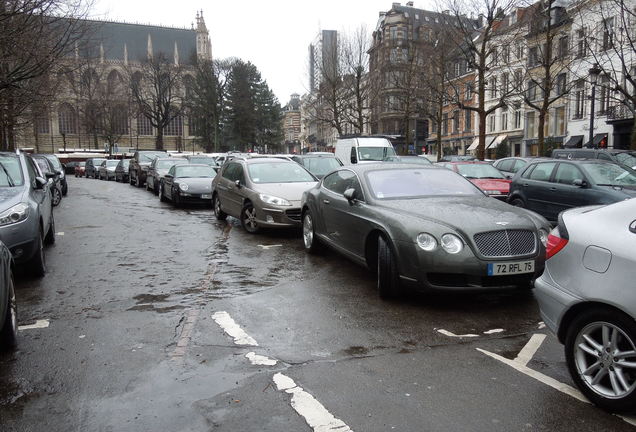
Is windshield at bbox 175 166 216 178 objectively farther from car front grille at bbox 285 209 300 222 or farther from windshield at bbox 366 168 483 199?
windshield at bbox 366 168 483 199

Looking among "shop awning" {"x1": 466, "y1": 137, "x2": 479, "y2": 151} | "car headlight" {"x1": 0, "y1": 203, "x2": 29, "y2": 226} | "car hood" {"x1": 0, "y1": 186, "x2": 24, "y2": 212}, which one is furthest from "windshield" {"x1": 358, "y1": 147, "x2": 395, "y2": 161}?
"shop awning" {"x1": 466, "y1": 137, "x2": 479, "y2": 151}

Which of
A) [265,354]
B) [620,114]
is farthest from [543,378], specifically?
[620,114]

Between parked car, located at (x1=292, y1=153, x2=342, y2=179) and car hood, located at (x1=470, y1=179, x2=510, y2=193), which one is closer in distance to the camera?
car hood, located at (x1=470, y1=179, x2=510, y2=193)

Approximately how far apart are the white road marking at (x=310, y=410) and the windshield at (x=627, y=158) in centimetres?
1621

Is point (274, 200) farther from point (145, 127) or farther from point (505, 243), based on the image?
point (145, 127)

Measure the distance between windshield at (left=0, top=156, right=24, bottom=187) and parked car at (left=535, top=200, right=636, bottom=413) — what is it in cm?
703

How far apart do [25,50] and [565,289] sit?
46.0ft

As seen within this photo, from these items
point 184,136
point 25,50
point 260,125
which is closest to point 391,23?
point 260,125

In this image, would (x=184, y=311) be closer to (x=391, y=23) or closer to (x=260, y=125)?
(x=391, y=23)

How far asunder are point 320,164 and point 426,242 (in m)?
13.6

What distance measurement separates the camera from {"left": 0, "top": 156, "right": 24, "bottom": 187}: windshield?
7328 mm

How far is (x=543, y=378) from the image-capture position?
150 inches

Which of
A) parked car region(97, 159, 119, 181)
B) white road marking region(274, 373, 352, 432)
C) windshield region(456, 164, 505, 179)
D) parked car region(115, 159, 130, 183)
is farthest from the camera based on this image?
parked car region(97, 159, 119, 181)

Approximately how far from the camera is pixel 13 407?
339 cm
